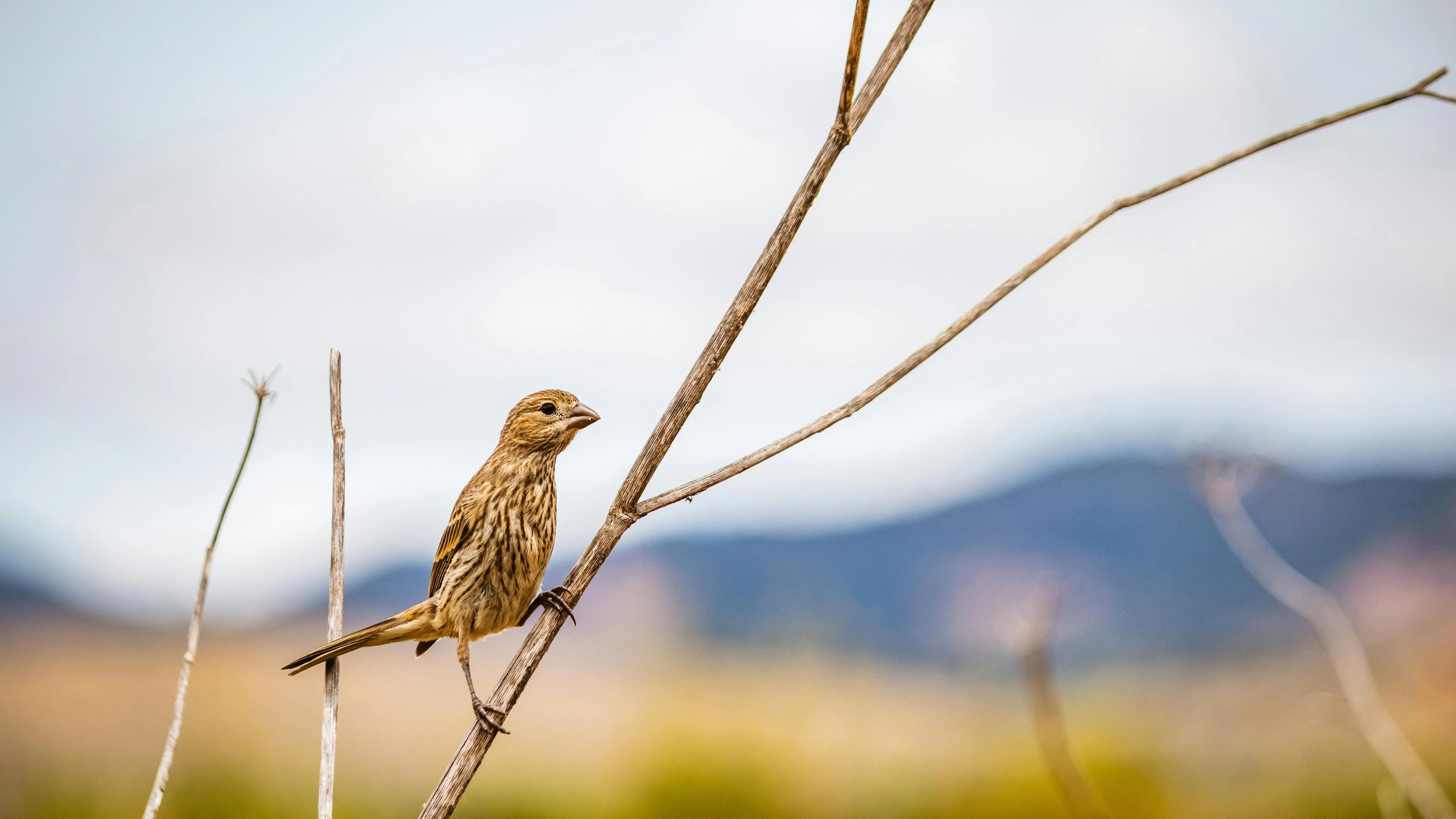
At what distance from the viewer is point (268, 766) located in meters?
3.01

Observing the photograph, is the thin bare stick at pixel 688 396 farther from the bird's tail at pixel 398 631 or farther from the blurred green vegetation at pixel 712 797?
the blurred green vegetation at pixel 712 797

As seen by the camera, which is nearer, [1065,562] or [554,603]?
[554,603]

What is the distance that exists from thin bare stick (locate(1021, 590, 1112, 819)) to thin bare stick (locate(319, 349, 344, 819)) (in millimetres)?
578

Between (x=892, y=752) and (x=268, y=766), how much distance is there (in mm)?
2203

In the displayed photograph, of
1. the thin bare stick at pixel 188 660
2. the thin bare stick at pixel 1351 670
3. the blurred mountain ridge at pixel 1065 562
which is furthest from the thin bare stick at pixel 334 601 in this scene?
the blurred mountain ridge at pixel 1065 562

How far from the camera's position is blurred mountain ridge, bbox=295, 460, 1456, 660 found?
133 inches

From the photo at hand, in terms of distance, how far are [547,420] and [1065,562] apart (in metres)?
2.93

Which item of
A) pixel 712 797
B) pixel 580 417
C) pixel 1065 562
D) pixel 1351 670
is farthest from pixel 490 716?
pixel 1065 562

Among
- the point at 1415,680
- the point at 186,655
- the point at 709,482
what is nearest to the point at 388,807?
the point at 186,655

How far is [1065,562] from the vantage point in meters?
3.69

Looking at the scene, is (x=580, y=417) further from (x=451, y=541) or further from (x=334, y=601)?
(x=334, y=601)

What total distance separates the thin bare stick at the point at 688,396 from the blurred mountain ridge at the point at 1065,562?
2446mm

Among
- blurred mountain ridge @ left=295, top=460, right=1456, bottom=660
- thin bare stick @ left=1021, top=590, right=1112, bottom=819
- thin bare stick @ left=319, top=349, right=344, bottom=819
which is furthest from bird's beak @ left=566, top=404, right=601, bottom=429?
blurred mountain ridge @ left=295, top=460, right=1456, bottom=660

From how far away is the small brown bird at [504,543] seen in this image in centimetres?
129
